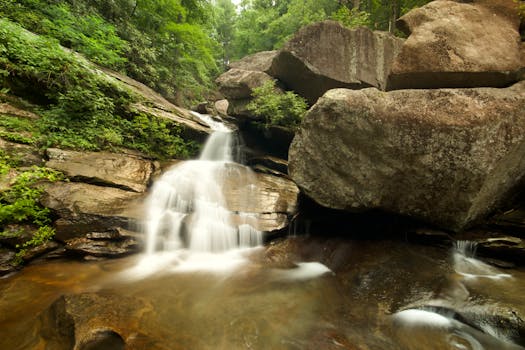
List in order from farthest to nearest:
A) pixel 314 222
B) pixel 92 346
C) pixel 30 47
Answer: pixel 314 222, pixel 30 47, pixel 92 346

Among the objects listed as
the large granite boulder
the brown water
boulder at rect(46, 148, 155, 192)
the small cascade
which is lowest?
the brown water

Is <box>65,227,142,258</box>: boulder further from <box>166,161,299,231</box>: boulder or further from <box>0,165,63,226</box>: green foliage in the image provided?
<box>166,161,299,231</box>: boulder

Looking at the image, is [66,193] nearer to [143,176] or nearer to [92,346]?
[143,176]

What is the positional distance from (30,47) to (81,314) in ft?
22.1

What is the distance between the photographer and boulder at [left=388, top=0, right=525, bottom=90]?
4.68 metres

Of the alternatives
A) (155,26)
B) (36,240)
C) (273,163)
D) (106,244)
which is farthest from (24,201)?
(155,26)

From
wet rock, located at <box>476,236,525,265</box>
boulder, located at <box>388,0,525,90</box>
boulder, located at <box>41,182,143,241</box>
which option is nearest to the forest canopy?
boulder, located at <box>388,0,525,90</box>

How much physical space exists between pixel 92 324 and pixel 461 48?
25.6 ft

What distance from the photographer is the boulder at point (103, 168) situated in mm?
5273

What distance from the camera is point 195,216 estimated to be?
19.3ft

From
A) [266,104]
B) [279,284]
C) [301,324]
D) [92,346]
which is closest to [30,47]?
[266,104]

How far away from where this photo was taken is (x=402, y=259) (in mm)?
4656

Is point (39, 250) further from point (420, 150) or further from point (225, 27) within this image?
point (225, 27)

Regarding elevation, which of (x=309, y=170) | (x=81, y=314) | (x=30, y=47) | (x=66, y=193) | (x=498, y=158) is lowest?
(x=81, y=314)
